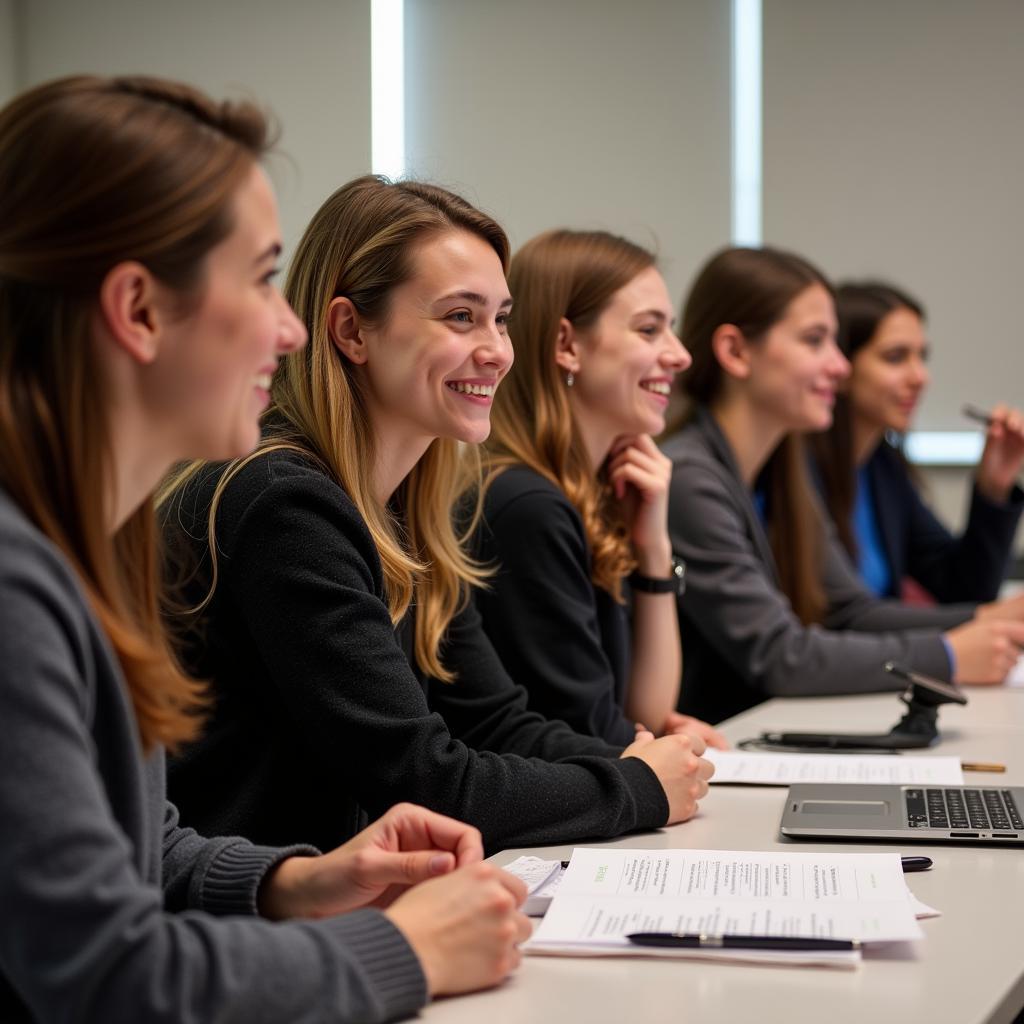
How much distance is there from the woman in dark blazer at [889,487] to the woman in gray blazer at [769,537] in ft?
1.23

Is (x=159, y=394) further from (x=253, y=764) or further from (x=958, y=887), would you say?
(x=958, y=887)

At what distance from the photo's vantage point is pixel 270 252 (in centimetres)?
99

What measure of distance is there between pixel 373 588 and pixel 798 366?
5.49 ft

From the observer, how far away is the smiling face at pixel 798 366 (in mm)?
2893

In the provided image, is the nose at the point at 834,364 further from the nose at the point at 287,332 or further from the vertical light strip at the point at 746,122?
the nose at the point at 287,332

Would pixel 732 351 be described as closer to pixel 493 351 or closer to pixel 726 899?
pixel 493 351

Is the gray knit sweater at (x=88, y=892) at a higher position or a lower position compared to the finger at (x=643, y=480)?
higher

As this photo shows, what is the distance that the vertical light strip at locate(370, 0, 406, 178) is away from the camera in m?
3.72

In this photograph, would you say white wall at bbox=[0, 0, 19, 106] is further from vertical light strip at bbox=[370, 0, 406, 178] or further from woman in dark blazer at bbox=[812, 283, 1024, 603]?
woman in dark blazer at bbox=[812, 283, 1024, 603]

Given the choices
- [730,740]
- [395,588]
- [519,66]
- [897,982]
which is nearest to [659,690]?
[730,740]

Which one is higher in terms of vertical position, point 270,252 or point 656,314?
point 270,252

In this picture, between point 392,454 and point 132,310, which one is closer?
point 132,310

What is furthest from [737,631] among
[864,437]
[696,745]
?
[864,437]

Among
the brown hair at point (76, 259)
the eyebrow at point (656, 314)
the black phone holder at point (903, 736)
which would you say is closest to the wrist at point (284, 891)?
the brown hair at point (76, 259)
